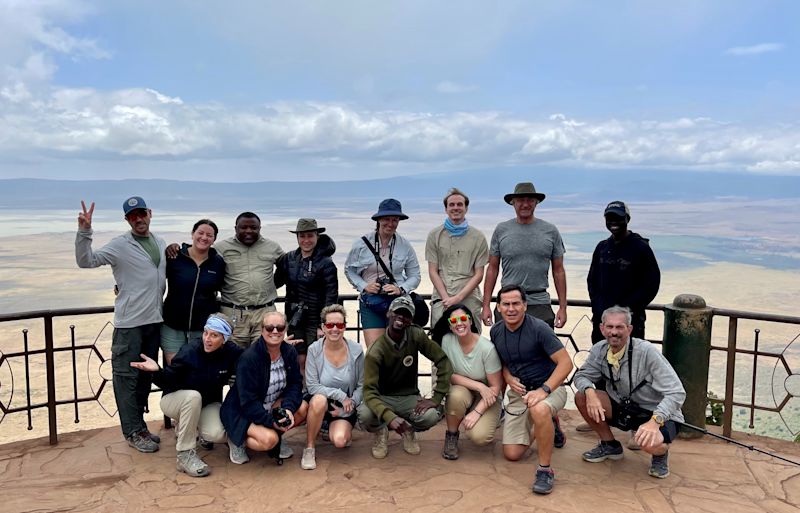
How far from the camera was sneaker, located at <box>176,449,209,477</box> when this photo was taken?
198 inches

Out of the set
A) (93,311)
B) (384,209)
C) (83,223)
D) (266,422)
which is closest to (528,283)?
(384,209)

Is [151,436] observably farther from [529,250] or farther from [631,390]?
[631,390]

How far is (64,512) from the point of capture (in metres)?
4.54

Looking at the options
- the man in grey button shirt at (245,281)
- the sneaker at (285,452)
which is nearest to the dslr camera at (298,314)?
the man in grey button shirt at (245,281)

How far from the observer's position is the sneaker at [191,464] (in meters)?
5.02

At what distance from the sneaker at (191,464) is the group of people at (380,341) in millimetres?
12

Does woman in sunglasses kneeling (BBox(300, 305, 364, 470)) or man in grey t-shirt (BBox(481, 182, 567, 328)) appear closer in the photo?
woman in sunglasses kneeling (BBox(300, 305, 364, 470))

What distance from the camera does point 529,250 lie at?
5.77 meters

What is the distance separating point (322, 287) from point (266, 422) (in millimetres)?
1298

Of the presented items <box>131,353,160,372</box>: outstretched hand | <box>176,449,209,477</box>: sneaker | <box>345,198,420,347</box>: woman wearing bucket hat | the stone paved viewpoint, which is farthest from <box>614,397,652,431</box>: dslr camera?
<box>131,353,160,372</box>: outstretched hand

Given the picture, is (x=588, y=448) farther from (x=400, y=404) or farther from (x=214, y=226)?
(x=214, y=226)

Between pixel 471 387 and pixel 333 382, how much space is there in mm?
1147

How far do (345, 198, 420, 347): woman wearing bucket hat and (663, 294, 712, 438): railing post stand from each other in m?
2.45

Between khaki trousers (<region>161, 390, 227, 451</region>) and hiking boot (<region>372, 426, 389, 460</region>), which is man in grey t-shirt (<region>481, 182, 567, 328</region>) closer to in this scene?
hiking boot (<region>372, 426, 389, 460</region>)
